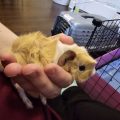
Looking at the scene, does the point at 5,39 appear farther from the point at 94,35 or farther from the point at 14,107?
the point at 94,35

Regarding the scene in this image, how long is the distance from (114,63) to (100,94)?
29cm

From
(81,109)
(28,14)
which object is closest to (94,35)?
(81,109)

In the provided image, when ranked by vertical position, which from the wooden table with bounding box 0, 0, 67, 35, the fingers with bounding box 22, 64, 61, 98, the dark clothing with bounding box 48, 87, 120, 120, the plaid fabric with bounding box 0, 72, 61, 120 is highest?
the fingers with bounding box 22, 64, 61, 98

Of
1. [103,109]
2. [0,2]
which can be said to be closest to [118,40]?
[103,109]

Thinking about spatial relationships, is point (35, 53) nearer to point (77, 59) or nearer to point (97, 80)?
point (77, 59)

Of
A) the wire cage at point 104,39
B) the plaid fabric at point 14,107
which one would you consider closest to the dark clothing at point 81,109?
the plaid fabric at point 14,107

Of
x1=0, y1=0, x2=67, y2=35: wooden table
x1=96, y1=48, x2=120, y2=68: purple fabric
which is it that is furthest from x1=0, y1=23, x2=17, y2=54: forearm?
x1=0, y1=0, x2=67, y2=35: wooden table

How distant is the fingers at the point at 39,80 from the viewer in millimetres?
338

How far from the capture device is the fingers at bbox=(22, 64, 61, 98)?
338mm

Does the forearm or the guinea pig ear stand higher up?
the guinea pig ear

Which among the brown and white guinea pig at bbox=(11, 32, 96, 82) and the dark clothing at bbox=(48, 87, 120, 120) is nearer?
the brown and white guinea pig at bbox=(11, 32, 96, 82)

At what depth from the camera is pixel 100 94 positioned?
0.94m

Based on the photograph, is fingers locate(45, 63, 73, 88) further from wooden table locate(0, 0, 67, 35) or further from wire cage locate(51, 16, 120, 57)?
wooden table locate(0, 0, 67, 35)

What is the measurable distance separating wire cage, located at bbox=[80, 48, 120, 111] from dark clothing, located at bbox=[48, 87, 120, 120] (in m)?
0.30
